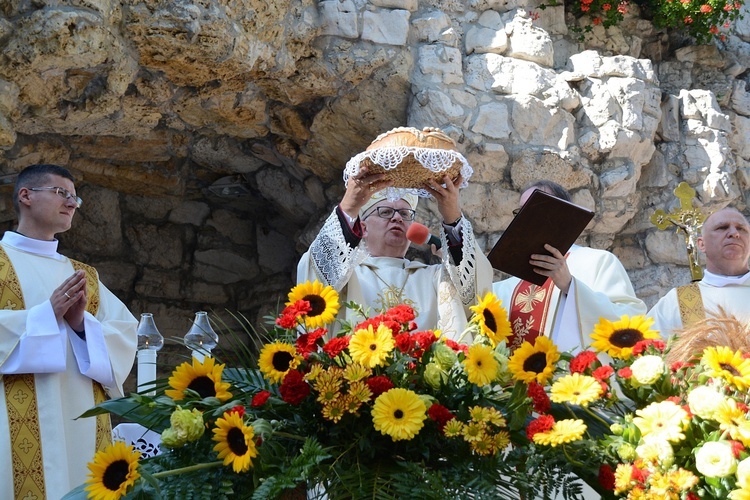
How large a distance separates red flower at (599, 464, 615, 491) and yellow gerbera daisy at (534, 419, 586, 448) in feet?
0.35

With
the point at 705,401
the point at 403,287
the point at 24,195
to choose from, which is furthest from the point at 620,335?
the point at 24,195

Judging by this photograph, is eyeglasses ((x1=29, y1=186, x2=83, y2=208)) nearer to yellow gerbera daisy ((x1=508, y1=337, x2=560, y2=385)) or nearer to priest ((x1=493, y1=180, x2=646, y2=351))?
priest ((x1=493, y1=180, x2=646, y2=351))

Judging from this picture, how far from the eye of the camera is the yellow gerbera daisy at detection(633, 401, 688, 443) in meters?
2.06

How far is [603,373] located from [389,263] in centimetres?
219

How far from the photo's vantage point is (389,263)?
439 cm

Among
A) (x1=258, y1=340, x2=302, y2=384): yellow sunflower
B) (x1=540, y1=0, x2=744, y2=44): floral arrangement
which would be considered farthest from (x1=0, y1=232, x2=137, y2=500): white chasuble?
(x1=540, y1=0, x2=744, y2=44): floral arrangement

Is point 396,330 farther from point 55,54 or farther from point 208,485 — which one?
point 55,54

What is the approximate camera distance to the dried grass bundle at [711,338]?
2305 mm

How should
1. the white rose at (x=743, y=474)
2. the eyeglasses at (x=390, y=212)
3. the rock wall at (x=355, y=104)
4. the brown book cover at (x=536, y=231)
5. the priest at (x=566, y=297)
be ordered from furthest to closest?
1. the rock wall at (x=355, y=104)
2. the eyeglasses at (x=390, y=212)
3. the priest at (x=566, y=297)
4. the brown book cover at (x=536, y=231)
5. the white rose at (x=743, y=474)

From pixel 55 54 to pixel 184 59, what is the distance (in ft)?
2.48

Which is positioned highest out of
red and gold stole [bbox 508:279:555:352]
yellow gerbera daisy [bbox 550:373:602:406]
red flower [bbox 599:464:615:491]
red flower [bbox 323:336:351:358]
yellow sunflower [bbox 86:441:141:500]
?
yellow gerbera daisy [bbox 550:373:602:406]

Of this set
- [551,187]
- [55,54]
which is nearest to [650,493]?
[551,187]

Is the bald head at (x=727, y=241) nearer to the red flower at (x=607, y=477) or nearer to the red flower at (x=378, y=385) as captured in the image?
the red flower at (x=607, y=477)

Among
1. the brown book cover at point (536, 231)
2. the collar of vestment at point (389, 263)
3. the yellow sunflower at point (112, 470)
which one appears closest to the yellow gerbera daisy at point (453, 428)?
the yellow sunflower at point (112, 470)
